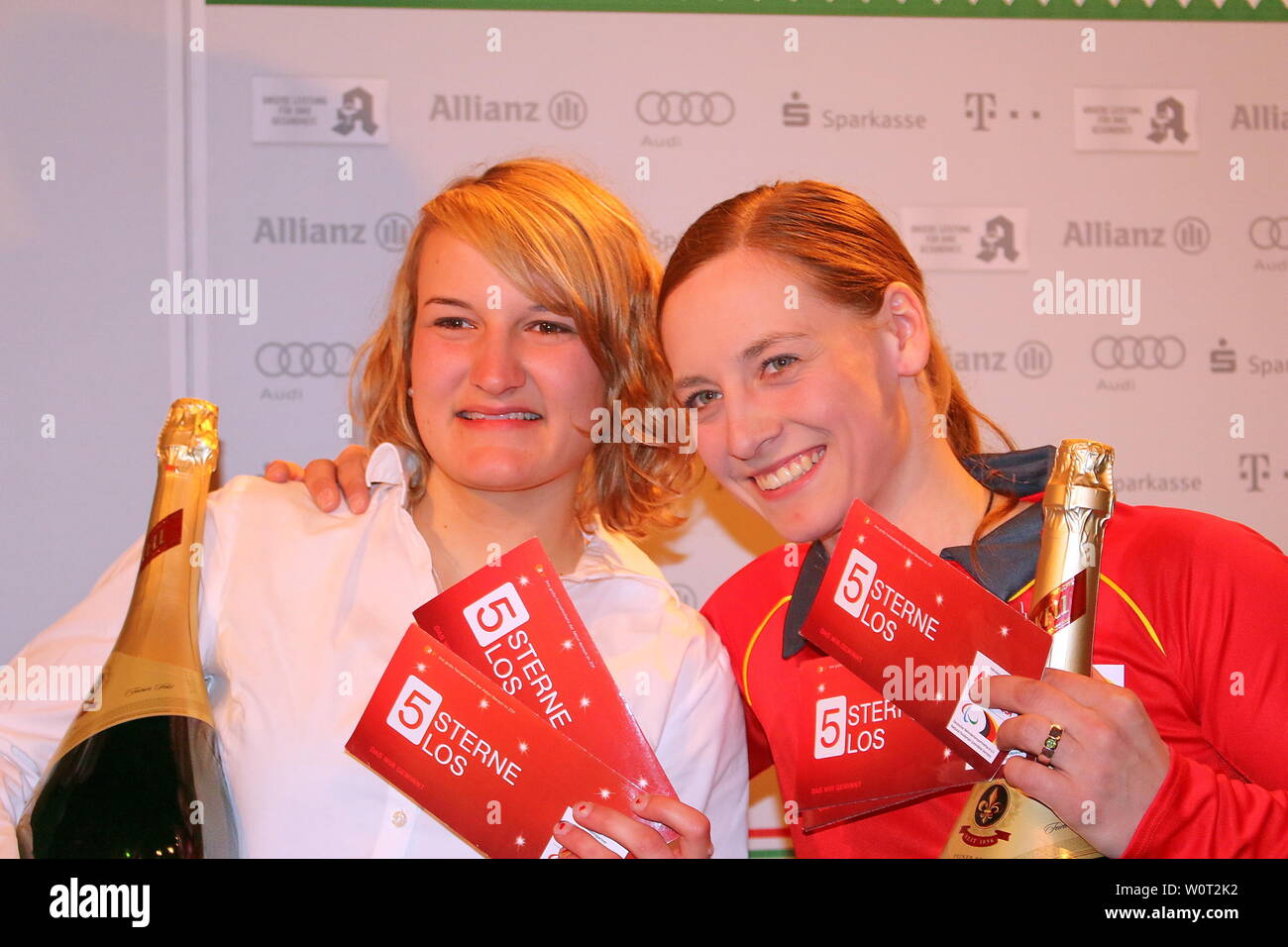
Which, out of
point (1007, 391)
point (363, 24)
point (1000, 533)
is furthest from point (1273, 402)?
point (363, 24)

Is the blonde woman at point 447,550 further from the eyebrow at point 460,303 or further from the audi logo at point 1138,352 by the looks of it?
the audi logo at point 1138,352

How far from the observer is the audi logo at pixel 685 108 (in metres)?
1.94

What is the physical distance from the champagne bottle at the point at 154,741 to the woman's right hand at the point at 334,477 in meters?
0.18

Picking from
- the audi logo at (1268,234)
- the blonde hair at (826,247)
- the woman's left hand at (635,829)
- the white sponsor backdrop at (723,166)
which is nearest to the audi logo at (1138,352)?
the white sponsor backdrop at (723,166)

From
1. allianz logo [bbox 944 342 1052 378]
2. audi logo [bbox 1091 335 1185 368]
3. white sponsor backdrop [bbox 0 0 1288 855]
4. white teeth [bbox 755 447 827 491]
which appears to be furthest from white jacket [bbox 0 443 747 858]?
audi logo [bbox 1091 335 1185 368]

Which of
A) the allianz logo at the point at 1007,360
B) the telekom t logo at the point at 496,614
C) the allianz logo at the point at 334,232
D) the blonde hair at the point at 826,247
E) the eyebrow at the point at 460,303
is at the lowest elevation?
the telekom t logo at the point at 496,614

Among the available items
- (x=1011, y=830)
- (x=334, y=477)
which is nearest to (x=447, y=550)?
(x=334, y=477)

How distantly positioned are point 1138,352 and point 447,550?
117 cm

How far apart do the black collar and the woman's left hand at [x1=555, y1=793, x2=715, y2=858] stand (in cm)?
31

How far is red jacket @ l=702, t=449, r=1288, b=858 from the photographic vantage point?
47.4 inches

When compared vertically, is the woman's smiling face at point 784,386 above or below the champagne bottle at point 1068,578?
above

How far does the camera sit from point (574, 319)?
149 cm

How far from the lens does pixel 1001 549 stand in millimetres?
1402

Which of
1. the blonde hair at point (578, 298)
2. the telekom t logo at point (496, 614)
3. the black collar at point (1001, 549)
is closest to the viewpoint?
the telekom t logo at point (496, 614)
